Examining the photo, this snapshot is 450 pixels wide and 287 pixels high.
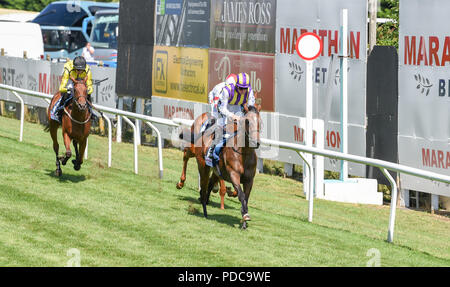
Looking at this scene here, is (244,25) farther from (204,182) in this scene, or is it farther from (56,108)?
(204,182)

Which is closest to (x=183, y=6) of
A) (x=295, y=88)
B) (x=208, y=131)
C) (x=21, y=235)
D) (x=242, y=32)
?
(x=242, y=32)

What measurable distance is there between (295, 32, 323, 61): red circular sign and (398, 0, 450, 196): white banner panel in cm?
120

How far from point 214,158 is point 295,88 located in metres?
5.49

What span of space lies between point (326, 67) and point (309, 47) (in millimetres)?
1544

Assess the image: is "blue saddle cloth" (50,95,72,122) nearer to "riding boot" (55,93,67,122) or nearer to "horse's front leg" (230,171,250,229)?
"riding boot" (55,93,67,122)

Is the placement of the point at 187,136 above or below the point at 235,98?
below

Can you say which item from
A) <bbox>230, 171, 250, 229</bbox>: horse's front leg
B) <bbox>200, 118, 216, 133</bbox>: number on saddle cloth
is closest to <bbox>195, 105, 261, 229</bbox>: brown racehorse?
<bbox>230, 171, 250, 229</bbox>: horse's front leg

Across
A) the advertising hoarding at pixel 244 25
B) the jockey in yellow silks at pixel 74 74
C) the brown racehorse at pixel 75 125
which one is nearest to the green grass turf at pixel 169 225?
the brown racehorse at pixel 75 125

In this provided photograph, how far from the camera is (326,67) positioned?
50.5 feet

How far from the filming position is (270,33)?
16703 millimetres

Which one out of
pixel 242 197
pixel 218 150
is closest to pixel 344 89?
pixel 218 150

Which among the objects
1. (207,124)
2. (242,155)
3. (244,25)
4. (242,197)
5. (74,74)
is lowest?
(242,197)

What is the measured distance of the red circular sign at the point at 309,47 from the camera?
1380cm
